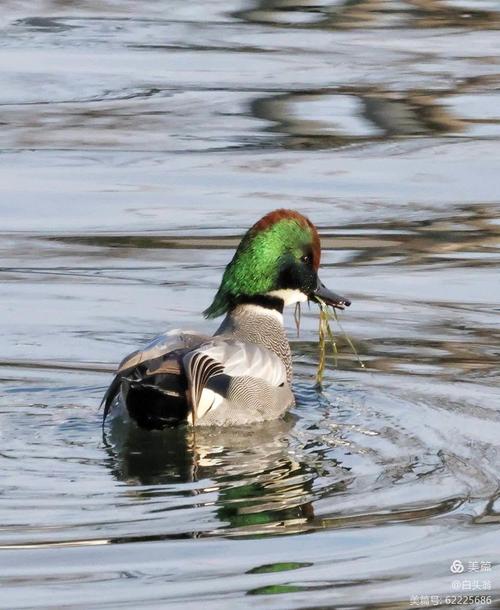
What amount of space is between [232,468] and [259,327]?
5.38 ft

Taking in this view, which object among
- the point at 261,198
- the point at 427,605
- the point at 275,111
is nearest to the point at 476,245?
the point at 261,198

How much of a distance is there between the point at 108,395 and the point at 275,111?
6.89 meters

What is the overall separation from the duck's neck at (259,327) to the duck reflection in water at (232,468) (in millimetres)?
539

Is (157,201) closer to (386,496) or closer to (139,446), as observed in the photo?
(139,446)

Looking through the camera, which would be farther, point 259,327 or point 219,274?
point 219,274

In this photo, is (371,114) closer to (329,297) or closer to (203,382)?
(329,297)

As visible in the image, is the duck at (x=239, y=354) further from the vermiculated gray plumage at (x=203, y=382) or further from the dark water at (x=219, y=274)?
the dark water at (x=219, y=274)

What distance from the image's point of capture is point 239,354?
26.0 ft

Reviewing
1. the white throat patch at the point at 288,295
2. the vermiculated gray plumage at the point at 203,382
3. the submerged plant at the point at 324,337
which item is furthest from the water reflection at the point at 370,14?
the vermiculated gray plumage at the point at 203,382

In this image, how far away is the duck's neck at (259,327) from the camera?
8.50 m

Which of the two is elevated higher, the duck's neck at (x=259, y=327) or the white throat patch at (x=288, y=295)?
the white throat patch at (x=288, y=295)

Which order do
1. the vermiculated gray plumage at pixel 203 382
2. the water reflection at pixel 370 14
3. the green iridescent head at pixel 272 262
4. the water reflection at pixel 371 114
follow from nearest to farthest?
the vermiculated gray plumage at pixel 203 382, the green iridescent head at pixel 272 262, the water reflection at pixel 371 114, the water reflection at pixel 370 14

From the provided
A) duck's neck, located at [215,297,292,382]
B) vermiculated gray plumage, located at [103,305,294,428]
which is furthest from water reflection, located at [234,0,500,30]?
vermiculated gray plumage, located at [103,305,294,428]

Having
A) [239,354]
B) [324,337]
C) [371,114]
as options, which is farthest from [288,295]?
[371,114]
